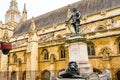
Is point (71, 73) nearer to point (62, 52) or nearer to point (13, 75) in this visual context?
point (62, 52)

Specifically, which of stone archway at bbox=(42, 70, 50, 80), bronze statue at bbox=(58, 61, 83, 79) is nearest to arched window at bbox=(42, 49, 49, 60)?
stone archway at bbox=(42, 70, 50, 80)

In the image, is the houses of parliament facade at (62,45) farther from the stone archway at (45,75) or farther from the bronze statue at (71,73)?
the bronze statue at (71,73)

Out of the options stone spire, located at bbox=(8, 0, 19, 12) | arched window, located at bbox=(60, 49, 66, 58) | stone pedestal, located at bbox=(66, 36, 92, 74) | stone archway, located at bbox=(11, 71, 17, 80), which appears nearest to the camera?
stone pedestal, located at bbox=(66, 36, 92, 74)

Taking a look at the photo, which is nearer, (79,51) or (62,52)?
(79,51)

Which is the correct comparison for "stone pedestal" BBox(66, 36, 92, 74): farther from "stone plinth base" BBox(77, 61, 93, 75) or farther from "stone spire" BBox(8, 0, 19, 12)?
"stone spire" BBox(8, 0, 19, 12)

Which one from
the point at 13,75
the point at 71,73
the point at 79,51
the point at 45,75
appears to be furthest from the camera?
the point at 13,75

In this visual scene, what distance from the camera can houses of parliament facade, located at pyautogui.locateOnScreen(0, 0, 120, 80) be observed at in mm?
17469

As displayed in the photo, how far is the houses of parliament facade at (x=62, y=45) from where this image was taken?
1747cm

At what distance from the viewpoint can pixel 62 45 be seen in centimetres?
2105

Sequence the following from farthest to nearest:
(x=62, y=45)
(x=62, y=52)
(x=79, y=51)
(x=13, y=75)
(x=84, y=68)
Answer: (x=13, y=75)
(x=62, y=52)
(x=62, y=45)
(x=79, y=51)
(x=84, y=68)

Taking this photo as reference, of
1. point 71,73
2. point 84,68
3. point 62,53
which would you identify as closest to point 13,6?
point 62,53

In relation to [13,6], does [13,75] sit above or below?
below

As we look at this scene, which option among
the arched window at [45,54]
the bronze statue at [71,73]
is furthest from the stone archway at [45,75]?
the bronze statue at [71,73]

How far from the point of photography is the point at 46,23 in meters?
31.1
